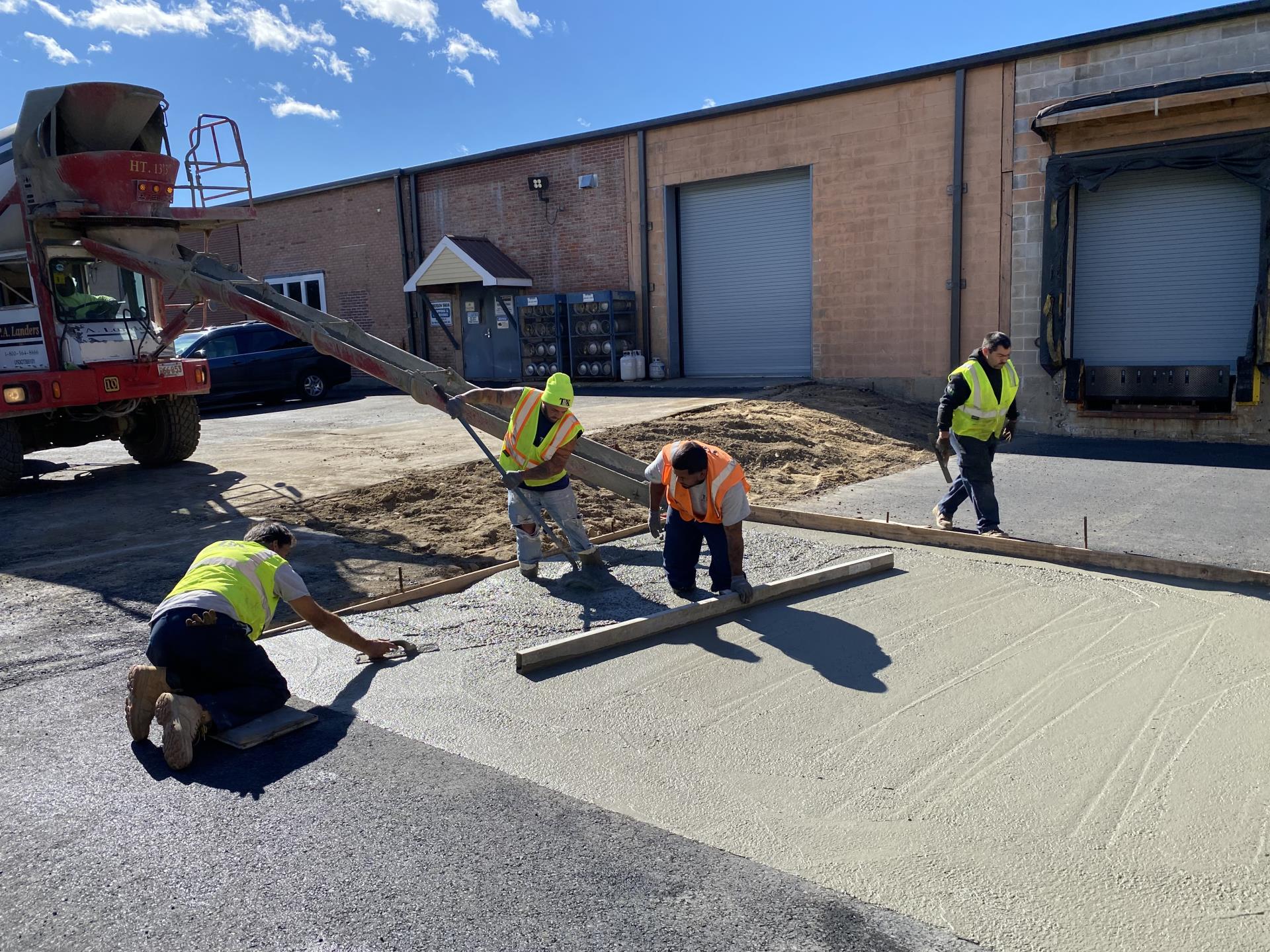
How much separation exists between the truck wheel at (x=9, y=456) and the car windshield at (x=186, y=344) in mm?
8754

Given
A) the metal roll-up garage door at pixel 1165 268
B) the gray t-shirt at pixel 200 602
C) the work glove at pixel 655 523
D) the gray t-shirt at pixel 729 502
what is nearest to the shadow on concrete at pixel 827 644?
the gray t-shirt at pixel 729 502

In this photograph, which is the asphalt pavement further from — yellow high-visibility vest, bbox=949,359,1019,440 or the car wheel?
the car wheel

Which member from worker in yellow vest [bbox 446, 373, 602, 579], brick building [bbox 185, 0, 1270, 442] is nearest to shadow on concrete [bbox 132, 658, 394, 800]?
worker in yellow vest [bbox 446, 373, 602, 579]

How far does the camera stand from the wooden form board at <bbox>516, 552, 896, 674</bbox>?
17.2 ft

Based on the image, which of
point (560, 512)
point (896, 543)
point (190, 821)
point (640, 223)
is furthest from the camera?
point (640, 223)

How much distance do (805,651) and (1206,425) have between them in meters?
10.7

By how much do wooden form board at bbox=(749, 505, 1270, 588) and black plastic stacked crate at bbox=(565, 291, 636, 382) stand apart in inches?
466

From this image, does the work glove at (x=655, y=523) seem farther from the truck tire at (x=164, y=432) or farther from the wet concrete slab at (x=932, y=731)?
the truck tire at (x=164, y=432)

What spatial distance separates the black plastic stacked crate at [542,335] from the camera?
20828 millimetres

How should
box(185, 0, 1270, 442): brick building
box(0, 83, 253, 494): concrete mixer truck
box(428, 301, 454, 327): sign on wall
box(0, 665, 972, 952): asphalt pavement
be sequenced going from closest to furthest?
1. box(0, 665, 972, 952): asphalt pavement
2. box(0, 83, 253, 494): concrete mixer truck
3. box(185, 0, 1270, 442): brick building
4. box(428, 301, 454, 327): sign on wall

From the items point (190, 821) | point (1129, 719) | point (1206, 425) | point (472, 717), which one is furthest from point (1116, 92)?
point (190, 821)

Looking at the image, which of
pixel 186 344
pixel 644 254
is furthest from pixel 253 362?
pixel 644 254

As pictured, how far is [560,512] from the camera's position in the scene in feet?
23.4

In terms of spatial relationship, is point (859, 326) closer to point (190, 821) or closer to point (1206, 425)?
point (1206, 425)
